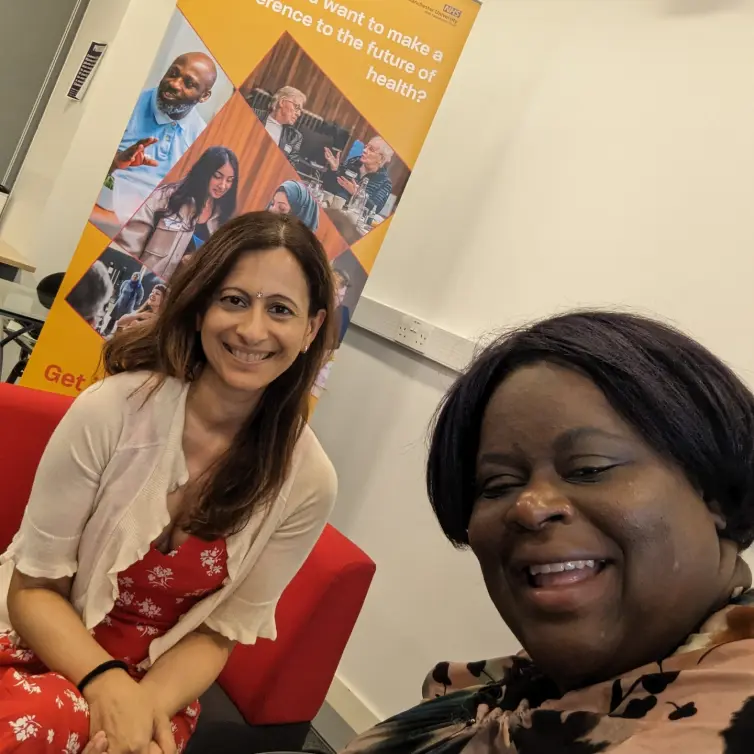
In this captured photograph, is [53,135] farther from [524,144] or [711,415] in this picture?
[711,415]

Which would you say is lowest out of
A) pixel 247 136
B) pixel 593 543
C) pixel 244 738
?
pixel 244 738

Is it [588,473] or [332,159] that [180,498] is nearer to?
[588,473]

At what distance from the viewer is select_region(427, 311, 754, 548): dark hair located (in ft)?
2.08

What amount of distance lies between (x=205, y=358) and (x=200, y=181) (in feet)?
3.14

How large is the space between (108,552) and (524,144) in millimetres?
1801

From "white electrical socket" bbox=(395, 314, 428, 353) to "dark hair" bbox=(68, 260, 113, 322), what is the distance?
0.96m

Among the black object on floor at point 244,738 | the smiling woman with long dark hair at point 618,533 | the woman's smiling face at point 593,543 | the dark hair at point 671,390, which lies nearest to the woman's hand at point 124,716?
the black object on floor at point 244,738

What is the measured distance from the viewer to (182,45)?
204 cm

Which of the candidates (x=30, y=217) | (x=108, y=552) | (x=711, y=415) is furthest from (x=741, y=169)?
(x=30, y=217)

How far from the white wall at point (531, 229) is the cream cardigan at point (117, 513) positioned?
898mm

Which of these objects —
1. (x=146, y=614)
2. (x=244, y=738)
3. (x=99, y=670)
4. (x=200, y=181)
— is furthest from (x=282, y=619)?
(x=200, y=181)

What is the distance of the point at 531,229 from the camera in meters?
2.25

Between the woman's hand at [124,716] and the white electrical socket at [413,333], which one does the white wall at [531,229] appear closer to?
the white electrical socket at [413,333]

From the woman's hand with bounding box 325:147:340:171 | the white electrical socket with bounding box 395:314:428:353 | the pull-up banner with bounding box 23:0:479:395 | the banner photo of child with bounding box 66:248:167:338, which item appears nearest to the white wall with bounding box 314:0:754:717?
the white electrical socket with bounding box 395:314:428:353
